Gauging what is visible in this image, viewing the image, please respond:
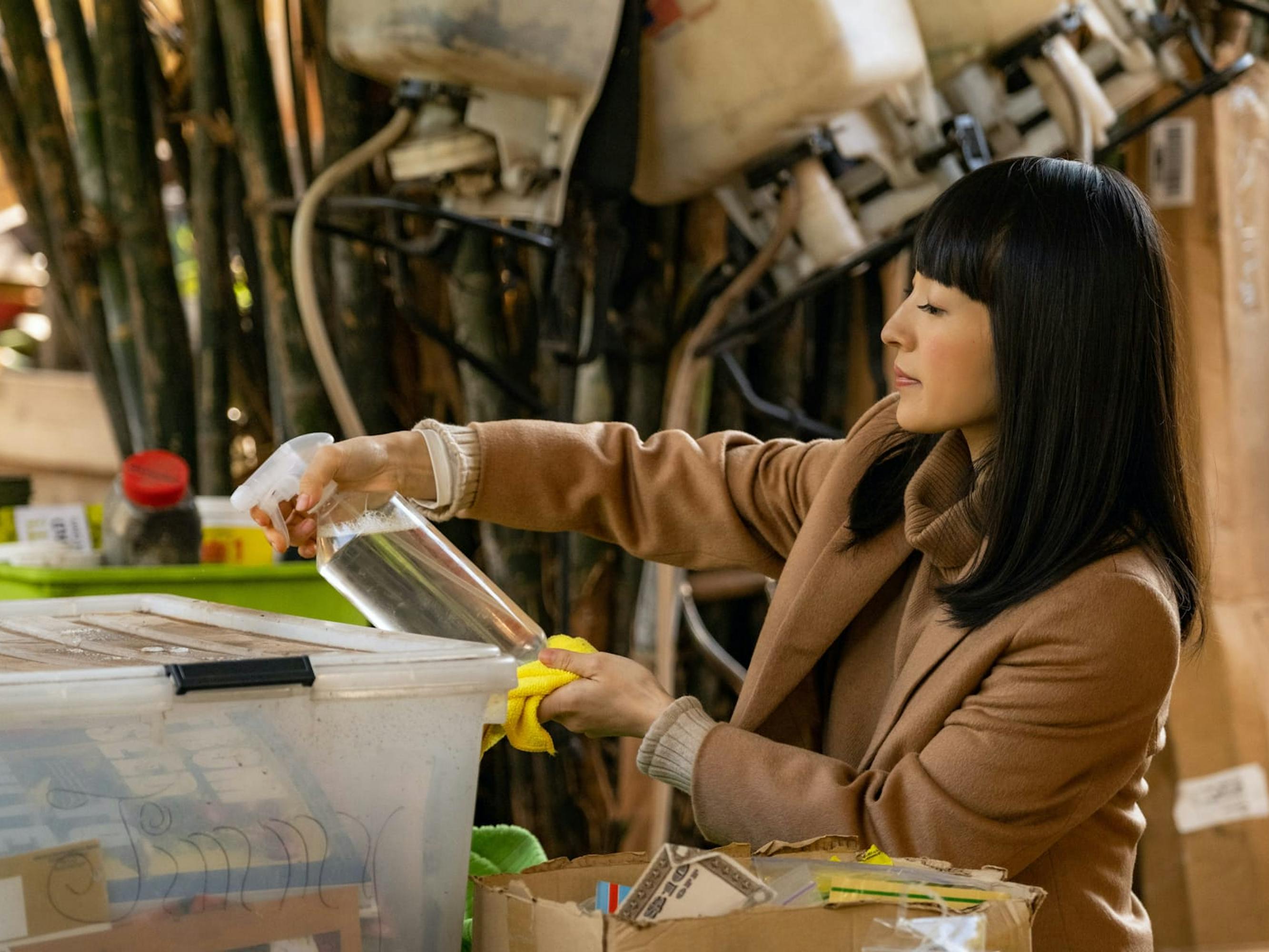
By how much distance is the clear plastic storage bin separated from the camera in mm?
733

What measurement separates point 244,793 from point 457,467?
0.53 metres

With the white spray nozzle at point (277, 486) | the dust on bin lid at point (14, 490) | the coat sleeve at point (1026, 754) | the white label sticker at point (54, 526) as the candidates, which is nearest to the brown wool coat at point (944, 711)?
the coat sleeve at point (1026, 754)

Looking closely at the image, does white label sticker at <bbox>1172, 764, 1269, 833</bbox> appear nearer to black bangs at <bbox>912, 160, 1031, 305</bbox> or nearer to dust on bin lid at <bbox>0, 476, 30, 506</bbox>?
black bangs at <bbox>912, 160, 1031, 305</bbox>

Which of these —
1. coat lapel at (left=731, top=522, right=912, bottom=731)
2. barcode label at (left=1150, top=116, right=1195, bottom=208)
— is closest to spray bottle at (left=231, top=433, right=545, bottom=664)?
coat lapel at (left=731, top=522, right=912, bottom=731)

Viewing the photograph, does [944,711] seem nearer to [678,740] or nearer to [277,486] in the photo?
[678,740]

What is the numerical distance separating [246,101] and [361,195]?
0.24 m

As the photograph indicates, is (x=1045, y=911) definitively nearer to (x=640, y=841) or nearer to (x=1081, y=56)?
(x=640, y=841)

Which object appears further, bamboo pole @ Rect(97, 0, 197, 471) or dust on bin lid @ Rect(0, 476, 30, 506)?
bamboo pole @ Rect(97, 0, 197, 471)

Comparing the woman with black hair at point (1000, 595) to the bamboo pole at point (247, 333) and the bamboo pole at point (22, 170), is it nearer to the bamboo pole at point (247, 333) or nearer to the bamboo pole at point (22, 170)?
the bamboo pole at point (247, 333)

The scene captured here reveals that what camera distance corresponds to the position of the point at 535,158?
67.9 inches

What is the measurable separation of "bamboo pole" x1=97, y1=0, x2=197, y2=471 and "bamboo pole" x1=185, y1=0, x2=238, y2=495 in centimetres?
4

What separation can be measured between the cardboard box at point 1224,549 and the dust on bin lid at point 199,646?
170 cm

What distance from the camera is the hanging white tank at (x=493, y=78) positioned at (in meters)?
1.59

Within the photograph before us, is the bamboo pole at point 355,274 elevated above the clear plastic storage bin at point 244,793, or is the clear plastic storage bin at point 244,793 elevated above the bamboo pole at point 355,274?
the bamboo pole at point 355,274
